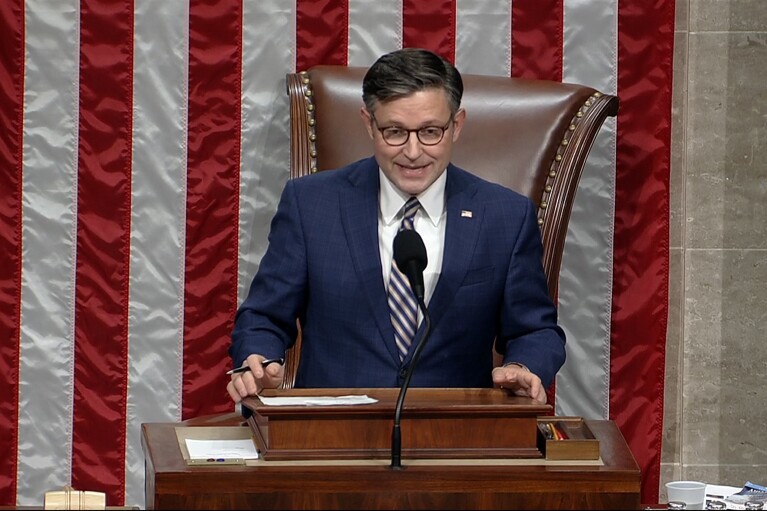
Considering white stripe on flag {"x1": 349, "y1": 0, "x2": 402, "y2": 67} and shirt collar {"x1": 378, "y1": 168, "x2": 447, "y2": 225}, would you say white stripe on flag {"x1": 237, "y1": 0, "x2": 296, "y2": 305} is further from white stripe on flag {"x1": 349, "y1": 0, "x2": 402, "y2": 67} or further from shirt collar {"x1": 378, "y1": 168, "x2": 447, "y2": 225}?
shirt collar {"x1": 378, "y1": 168, "x2": 447, "y2": 225}

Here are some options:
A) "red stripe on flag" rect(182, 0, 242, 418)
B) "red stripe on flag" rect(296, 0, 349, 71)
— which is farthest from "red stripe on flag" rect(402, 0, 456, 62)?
"red stripe on flag" rect(182, 0, 242, 418)

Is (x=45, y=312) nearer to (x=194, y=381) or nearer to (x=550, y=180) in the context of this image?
(x=194, y=381)

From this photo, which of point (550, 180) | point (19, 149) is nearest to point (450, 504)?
point (550, 180)

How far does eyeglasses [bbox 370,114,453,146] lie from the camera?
115 inches

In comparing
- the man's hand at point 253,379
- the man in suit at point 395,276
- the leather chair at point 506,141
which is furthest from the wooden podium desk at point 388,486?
the leather chair at point 506,141

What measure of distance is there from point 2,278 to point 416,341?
1.45 metres

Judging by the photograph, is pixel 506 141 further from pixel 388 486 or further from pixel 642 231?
pixel 388 486

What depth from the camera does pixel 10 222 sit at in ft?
12.6

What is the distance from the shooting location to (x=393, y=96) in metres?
2.90

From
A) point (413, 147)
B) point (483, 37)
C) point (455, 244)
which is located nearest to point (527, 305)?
point (455, 244)

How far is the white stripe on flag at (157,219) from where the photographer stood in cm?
385

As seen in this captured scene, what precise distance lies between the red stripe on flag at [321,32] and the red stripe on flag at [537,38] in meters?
0.51

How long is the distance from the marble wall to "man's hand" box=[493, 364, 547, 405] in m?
1.63

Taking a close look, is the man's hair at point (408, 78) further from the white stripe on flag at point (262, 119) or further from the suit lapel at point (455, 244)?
the white stripe on flag at point (262, 119)
